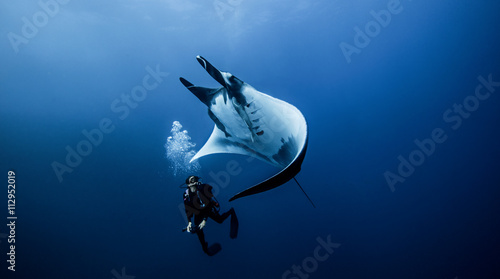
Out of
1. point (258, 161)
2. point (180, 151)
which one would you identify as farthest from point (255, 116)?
point (180, 151)

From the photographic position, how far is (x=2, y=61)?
11.1m

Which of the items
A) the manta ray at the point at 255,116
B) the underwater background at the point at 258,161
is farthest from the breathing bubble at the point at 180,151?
the manta ray at the point at 255,116

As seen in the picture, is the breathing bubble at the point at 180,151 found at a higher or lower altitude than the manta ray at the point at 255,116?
higher

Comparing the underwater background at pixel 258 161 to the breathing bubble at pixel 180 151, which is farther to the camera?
the breathing bubble at pixel 180 151

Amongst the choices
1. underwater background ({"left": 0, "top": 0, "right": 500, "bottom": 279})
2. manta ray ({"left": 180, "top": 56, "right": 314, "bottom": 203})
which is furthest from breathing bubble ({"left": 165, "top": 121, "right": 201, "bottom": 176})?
manta ray ({"left": 180, "top": 56, "right": 314, "bottom": 203})

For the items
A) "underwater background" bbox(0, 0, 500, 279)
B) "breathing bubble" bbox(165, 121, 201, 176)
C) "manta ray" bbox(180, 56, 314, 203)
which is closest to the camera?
"manta ray" bbox(180, 56, 314, 203)

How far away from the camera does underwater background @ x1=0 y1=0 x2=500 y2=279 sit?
11.8 meters

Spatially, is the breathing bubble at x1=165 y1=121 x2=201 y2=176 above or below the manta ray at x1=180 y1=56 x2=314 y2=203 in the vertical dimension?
above

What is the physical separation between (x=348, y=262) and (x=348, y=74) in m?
15.2

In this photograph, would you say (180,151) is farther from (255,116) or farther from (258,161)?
(255,116)

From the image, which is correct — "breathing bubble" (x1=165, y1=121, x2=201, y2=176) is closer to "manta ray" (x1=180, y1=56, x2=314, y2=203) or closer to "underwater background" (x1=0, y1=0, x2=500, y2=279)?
"underwater background" (x1=0, y1=0, x2=500, y2=279)

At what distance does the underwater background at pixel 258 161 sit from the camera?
464 inches

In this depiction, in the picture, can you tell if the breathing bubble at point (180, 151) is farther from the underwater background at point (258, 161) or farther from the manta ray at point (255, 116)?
the manta ray at point (255, 116)

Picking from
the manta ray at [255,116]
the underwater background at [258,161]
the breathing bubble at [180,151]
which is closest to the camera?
the manta ray at [255,116]
